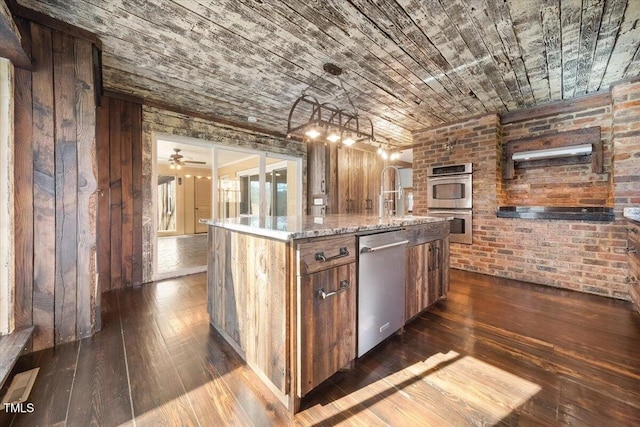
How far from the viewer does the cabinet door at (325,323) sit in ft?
4.14

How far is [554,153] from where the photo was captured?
10.8 ft

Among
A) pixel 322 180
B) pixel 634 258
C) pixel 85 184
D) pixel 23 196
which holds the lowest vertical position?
pixel 634 258

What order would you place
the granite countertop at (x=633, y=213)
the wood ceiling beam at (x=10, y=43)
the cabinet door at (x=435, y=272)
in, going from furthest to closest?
1. the cabinet door at (x=435, y=272)
2. the granite countertop at (x=633, y=213)
3. the wood ceiling beam at (x=10, y=43)

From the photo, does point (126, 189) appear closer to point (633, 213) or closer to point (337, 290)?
point (337, 290)

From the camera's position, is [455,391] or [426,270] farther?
[426,270]

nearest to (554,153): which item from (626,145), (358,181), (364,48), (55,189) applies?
(626,145)

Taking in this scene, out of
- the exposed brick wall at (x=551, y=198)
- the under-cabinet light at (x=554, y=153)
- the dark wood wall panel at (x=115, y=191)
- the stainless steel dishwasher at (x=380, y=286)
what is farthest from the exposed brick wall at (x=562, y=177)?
the dark wood wall panel at (x=115, y=191)

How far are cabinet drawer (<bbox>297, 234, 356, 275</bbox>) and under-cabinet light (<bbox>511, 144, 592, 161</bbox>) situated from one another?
347 cm

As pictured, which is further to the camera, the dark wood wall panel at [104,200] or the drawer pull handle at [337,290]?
the dark wood wall panel at [104,200]

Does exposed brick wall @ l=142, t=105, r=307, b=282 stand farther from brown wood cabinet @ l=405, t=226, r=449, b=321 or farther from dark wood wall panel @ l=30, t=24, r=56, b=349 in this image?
brown wood cabinet @ l=405, t=226, r=449, b=321

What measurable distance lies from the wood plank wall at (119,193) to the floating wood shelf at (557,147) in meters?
5.18

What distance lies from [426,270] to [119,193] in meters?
3.64

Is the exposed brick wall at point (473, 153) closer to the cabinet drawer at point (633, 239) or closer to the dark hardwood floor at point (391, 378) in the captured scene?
the cabinet drawer at point (633, 239)

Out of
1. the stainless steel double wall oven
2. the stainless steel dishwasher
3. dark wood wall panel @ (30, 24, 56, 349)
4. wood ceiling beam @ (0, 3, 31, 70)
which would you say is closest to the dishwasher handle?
the stainless steel dishwasher
